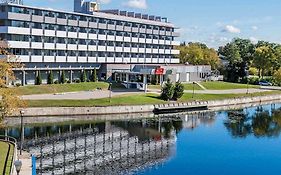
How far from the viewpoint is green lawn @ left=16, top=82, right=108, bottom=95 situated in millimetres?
81250

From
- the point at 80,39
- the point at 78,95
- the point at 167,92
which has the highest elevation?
the point at 80,39

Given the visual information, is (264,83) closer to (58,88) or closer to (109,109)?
(58,88)

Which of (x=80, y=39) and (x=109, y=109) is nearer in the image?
(x=109, y=109)

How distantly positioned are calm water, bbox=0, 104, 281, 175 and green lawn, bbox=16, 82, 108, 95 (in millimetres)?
18423

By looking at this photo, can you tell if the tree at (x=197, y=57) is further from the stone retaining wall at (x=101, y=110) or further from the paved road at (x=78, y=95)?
the paved road at (x=78, y=95)

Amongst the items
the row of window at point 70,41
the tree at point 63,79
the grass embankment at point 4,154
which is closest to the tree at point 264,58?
the row of window at point 70,41

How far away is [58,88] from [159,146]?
122 feet

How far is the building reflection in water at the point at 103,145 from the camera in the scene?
44.2 m

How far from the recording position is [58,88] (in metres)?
87.9

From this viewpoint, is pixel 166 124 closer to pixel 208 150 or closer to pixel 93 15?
pixel 208 150

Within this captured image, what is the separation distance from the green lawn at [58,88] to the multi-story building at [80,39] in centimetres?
678

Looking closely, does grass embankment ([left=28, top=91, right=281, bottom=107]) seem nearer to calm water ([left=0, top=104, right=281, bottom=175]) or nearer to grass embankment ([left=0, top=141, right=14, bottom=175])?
calm water ([left=0, top=104, right=281, bottom=175])

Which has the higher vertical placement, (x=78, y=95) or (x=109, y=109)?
(x=78, y=95)

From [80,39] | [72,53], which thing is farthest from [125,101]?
[80,39]
